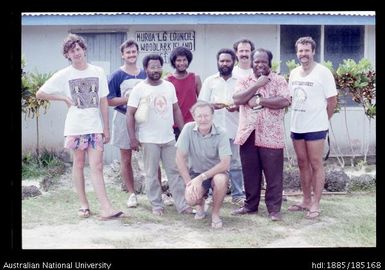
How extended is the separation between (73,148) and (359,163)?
2916 millimetres

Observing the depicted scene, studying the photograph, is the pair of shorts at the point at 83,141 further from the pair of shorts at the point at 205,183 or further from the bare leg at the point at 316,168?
the bare leg at the point at 316,168

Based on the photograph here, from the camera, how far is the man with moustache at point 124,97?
4.93m

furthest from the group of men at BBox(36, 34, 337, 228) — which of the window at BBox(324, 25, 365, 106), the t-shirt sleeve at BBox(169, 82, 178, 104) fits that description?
the window at BBox(324, 25, 365, 106)

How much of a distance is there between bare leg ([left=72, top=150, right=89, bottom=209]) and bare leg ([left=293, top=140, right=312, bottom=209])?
5.77ft

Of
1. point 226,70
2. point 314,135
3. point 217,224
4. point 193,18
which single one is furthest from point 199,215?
point 193,18

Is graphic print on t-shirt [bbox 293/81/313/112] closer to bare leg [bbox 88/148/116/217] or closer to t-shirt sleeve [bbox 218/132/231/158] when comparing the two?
t-shirt sleeve [bbox 218/132/231/158]

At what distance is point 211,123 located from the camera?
4.71m

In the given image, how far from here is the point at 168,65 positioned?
17.1ft

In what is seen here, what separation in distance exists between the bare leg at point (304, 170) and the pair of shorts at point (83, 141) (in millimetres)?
1619

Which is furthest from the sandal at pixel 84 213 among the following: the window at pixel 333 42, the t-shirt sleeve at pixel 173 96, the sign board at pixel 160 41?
the window at pixel 333 42

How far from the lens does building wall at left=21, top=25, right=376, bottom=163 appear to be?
16.7 ft

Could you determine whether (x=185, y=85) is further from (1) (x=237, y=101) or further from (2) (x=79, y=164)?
(2) (x=79, y=164)
